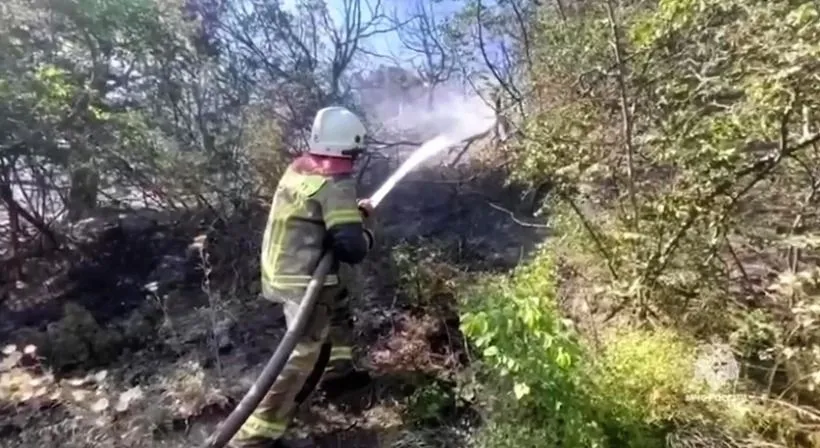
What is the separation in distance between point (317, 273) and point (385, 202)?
3.25 meters

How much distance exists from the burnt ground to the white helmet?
1305 mm

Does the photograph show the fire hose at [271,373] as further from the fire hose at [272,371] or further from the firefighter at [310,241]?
the firefighter at [310,241]

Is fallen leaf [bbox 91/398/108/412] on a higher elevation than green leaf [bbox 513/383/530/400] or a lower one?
lower

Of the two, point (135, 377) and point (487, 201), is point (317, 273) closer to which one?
point (135, 377)

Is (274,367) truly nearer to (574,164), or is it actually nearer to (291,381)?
(291,381)

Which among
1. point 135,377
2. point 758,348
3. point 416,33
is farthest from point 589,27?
point 135,377

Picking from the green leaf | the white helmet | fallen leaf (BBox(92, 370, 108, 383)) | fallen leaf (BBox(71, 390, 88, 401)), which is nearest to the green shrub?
the green leaf

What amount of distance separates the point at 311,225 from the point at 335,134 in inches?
17.0

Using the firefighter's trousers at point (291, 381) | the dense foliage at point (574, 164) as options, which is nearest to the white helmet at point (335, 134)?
the firefighter's trousers at point (291, 381)

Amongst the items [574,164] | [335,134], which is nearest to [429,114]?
[574,164]

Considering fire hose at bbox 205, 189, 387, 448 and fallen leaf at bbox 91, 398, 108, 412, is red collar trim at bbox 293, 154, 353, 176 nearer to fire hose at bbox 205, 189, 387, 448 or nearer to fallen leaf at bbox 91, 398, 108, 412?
fire hose at bbox 205, 189, 387, 448

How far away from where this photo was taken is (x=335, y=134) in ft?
11.4

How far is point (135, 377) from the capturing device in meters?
4.36

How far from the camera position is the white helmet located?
345cm
